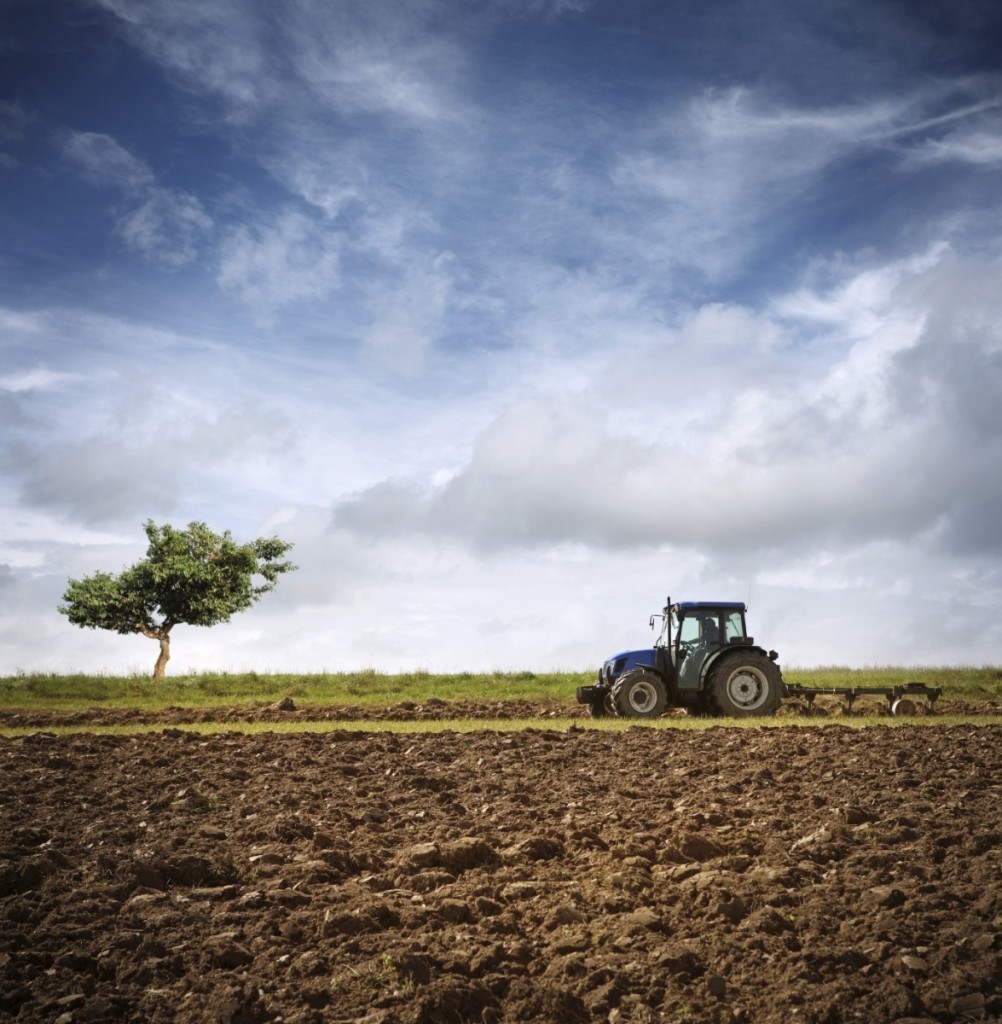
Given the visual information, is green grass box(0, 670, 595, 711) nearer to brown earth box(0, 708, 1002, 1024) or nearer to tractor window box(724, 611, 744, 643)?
tractor window box(724, 611, 744, 643)

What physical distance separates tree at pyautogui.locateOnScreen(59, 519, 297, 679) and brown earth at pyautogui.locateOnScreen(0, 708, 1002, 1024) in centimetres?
2953

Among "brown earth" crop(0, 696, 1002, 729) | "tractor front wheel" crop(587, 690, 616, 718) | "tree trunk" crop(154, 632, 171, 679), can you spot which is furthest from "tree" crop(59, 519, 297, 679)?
"tractor front wheel" crop(587, 690, 616, 718)

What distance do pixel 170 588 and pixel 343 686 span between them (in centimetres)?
1373

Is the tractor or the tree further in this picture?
the tree

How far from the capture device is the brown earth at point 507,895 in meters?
6.14

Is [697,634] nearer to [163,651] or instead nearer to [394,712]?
[394,712]

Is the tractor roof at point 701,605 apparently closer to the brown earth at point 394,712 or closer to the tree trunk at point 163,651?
the brown earth at point 394,712

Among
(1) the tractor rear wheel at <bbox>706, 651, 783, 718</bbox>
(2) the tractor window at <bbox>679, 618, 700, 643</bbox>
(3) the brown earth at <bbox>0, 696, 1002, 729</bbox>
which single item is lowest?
(3) the brown earth at <bbox>0, 696, 1002, 729</bbox>

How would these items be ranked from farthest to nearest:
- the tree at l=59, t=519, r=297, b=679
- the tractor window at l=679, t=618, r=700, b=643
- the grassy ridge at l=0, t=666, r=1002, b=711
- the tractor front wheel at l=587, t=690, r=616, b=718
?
the tree at l=59, t=519, r=297, b=679 < the grassy ridge at l=0, t=666, r=1002, b=711 < the tractor front wheel at l=587, t=690, r=616, b=718 < the tractor window at l=679, t=618, r=700, b=643

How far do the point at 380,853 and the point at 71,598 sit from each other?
35.8 m

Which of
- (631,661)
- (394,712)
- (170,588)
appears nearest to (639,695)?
(631,661)

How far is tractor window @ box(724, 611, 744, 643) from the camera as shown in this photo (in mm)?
21062

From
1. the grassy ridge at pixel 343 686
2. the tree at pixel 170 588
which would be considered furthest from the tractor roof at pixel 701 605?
the tree at pixel 170 588

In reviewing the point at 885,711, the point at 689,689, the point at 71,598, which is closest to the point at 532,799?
the point at 689,689
